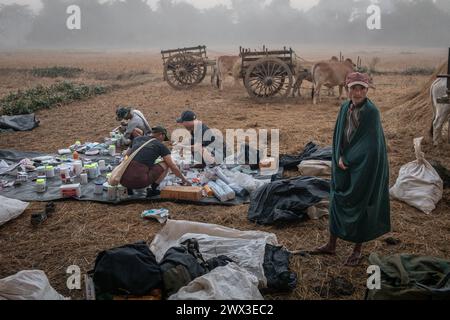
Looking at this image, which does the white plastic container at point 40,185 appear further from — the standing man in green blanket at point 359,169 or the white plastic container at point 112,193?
the standing man in green blanket at point 359,169

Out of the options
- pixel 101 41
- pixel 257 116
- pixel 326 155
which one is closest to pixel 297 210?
pixel 326 155

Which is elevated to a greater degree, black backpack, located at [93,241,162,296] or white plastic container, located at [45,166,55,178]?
white plastic container, located at [45,166,55,178]

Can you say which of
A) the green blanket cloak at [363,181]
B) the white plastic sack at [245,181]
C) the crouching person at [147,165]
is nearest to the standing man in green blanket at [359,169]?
the green blanket cloak at [363,181]

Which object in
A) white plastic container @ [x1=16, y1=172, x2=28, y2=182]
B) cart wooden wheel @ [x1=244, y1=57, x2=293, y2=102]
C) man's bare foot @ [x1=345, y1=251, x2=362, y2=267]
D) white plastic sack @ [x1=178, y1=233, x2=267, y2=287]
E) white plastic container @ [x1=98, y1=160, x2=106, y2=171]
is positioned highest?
cart wooden wheel @ [x1=244, y1=57, x2=293, y2=102]

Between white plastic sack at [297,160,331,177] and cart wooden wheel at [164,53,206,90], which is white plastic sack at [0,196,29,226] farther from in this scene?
cart wooden wheel at [164,53,206,90]

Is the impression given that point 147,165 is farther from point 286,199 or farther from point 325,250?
point 325,250

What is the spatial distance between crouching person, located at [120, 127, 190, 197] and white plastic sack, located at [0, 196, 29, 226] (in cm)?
120

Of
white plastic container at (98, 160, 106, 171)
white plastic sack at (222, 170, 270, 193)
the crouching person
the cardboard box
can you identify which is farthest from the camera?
white plastic container at (98, 160, 106, 171)

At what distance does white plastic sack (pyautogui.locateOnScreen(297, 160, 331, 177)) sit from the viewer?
554 centimetres

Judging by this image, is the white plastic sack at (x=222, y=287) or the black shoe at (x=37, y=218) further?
the black shoe at (x=37, y=218)

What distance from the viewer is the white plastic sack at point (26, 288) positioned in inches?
105

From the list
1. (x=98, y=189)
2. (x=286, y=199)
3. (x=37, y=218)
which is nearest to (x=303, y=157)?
(x=286, y=199)

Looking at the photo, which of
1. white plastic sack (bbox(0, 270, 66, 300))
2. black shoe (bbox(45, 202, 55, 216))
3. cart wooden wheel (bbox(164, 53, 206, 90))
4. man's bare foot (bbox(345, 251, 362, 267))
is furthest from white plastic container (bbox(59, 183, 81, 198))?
cart wooden wheel (bbox(164, 53, 206, 90))

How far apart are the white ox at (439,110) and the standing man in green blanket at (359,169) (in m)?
3.85
